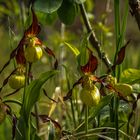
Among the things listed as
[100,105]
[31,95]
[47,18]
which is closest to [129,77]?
[100,105]

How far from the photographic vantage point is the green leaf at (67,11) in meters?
1.23

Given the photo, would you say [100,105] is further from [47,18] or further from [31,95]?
[47,18]

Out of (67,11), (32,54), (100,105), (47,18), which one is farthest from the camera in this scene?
(47,18)

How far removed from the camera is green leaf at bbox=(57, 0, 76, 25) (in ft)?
4.04

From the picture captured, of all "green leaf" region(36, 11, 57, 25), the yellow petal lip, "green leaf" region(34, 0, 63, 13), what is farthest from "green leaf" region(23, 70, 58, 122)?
"green leaf" region(36, 11, 57, 25)

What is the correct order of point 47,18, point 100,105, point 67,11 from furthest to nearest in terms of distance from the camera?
point 47,18, point 67,11, point 100,105

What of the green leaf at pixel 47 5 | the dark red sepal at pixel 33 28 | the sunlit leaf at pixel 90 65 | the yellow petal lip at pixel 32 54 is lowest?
the sunlit leaf at pixel 90 65

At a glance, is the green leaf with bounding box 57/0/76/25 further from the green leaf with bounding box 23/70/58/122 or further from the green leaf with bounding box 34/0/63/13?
the green leaf with bounding box 23/70/58/122

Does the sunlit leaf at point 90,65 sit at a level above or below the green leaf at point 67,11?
below

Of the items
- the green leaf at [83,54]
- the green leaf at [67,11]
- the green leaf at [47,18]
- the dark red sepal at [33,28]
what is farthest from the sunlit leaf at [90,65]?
the green leaf at [47,18]

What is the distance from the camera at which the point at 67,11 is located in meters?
1.23

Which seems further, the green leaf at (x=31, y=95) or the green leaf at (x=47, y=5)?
the green leaf at (x=47, y=5)

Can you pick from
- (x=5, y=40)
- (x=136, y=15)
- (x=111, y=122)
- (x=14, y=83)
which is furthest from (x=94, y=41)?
(x=5, y=40)

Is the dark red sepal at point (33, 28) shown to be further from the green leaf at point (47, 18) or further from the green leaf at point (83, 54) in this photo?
the green leaf at point (47, 18)
